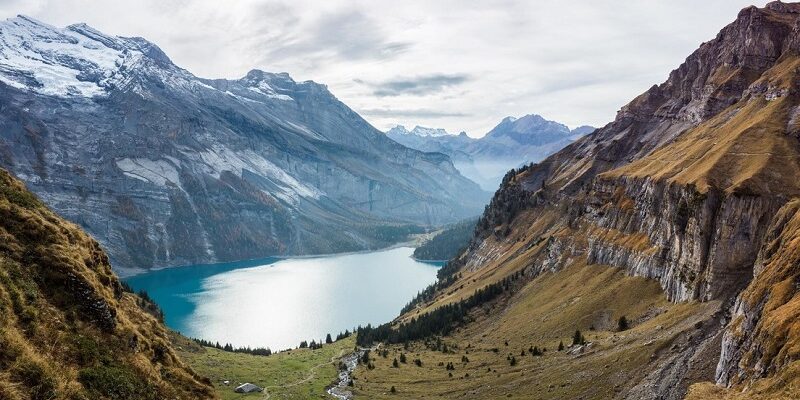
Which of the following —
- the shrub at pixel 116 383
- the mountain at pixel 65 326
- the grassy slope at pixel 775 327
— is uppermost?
the mountain at pixel 65 326

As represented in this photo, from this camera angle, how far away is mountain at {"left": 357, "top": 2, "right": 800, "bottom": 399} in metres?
54.4

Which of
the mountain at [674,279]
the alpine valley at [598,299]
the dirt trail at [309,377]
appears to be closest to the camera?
the alpine valley at [598,299]

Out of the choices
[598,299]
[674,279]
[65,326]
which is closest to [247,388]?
[65,326]

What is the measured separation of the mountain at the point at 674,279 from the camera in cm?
5437

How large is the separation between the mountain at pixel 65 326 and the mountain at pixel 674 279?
1598 inches

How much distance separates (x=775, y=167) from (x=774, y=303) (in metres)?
43.2

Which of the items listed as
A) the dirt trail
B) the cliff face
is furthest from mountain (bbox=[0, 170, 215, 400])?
the dirt trail

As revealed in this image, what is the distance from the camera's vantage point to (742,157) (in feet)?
294

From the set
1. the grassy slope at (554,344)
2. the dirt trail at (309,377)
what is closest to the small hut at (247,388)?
the dirt trail at (309,377)

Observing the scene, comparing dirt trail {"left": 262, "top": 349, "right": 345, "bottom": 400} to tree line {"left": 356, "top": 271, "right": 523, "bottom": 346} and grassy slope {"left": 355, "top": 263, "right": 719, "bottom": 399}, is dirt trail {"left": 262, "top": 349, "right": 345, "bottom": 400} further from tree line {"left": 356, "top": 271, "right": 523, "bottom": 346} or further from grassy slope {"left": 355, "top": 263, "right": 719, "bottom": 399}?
tree line {"left": 356, "top": 271, "right": 523, "bottom": 346}

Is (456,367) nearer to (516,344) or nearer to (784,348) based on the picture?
(516,344)

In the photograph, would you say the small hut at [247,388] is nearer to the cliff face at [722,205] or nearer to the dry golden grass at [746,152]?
the cliff face at [722,205]

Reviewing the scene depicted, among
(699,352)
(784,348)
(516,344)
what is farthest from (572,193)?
(784,348)

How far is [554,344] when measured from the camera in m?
96.9
